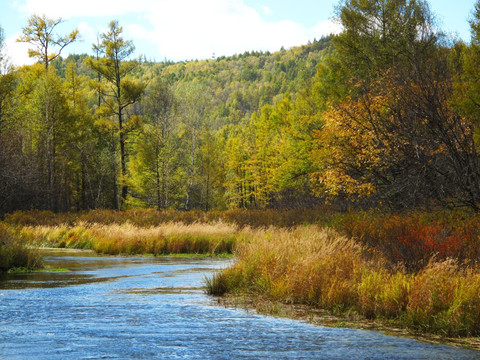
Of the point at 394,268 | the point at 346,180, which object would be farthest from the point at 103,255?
the point at 394,268

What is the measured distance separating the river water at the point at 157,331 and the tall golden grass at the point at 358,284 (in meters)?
0.74

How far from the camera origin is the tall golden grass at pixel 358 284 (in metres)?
7.96

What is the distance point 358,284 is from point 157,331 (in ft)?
12.3

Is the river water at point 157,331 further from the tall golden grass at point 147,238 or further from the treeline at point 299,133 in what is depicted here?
the tall golden grass at point 147,238

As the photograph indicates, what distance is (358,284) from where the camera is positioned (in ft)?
31.3

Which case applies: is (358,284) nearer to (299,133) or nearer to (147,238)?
(147,238)

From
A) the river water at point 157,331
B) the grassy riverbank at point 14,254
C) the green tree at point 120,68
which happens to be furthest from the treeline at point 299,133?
the grassy riverbank at point 14,254

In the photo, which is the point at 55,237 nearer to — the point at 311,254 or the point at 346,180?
the point at 346,180

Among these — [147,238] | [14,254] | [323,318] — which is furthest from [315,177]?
[323,318]

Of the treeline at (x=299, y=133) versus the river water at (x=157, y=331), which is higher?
the treeline at (x=299, y=133)

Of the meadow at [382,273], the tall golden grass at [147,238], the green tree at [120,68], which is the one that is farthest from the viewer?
the green tree at [120,68]

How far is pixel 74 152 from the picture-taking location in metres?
48.5

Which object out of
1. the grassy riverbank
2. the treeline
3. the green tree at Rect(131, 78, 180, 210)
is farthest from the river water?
the green tree at Rect(131, 78, 180, 210)

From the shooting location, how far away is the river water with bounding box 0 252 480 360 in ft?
21.9
